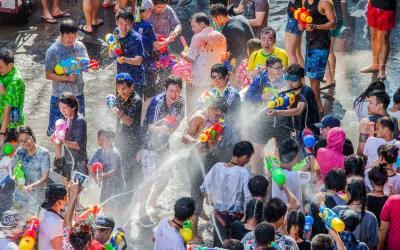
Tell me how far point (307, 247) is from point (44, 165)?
135 inches

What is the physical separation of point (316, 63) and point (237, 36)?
125 centimetres

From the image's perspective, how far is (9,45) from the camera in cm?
1419

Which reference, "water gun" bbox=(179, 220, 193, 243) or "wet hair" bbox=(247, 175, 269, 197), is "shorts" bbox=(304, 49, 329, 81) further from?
"water gun" bbox=(179, 220, 193, 243)

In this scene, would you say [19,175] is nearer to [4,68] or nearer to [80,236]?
[4,68]

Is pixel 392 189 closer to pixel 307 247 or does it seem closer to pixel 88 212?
pixel 307 247

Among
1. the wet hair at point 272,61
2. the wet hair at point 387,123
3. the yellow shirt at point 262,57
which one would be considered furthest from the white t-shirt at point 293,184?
the yellow shirt at point 262,57

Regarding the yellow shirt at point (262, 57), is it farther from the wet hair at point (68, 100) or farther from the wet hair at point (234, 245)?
the wet hair at point (234, 245)

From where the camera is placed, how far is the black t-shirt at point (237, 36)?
1136cm

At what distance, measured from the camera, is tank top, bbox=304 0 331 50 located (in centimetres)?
1149

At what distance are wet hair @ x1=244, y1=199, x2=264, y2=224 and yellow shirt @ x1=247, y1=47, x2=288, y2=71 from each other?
3.25 meters

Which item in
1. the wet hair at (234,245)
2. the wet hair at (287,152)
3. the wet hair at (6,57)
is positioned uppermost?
the wet hair at (6,57)

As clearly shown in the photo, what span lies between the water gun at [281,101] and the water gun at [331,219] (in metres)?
2.26

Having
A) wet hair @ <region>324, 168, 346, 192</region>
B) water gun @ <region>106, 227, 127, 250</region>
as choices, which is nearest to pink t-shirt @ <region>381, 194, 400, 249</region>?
wet hair @ <region>324, 168, 346, 192</region>

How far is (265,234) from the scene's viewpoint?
22.3ft
